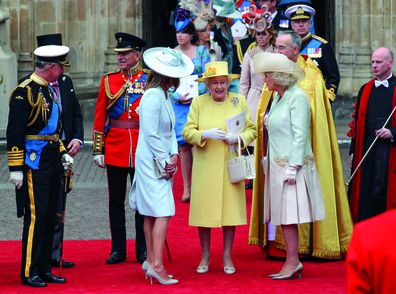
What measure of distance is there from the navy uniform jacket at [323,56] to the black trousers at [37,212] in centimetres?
308

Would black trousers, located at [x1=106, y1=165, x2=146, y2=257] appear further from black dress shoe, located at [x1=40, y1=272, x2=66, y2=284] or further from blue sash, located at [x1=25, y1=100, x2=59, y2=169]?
blue sash, located at [x1=25, y1=100, x2=59, y2=169]

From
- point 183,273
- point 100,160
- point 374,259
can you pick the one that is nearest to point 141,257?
point 183,273

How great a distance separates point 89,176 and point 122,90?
16.1 feet

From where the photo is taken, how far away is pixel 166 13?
2298 cm

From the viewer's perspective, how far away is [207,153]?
898cm

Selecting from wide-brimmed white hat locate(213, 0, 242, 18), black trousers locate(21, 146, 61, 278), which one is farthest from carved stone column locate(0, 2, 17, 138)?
black trousers locate(21, 146, 61, 278)

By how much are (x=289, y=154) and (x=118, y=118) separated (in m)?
1.43

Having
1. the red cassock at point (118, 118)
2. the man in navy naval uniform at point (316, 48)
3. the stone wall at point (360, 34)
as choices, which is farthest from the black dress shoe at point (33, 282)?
the stone wall at point (360, 34)

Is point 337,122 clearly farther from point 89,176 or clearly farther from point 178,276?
point 178,276

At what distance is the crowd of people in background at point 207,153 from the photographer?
8484 mm

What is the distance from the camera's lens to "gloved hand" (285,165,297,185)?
28.5ft

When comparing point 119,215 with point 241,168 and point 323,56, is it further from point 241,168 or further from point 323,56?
point 323,56

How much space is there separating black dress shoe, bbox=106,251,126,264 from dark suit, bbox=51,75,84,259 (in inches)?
14.8

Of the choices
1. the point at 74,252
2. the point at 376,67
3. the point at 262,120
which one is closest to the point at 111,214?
the point at 74,252
